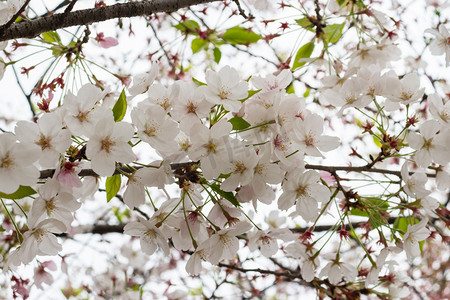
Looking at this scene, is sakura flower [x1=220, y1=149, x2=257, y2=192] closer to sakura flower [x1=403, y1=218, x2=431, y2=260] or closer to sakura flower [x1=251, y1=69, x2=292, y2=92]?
sakura flower [x1=251, y1=69, x2=292, y2=92]

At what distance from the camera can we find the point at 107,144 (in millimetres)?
1188

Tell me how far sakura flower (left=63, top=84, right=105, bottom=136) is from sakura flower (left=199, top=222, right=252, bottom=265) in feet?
1.61

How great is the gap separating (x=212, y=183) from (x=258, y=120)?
249mm

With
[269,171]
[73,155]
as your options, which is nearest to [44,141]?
[73,155]

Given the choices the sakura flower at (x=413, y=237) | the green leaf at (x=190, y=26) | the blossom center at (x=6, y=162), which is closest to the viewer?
the blossom center at (x=6, y=162)

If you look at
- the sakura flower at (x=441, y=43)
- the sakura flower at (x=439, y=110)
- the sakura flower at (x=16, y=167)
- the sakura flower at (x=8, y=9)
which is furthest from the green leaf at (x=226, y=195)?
the sakura flower at (x=441, y=43)

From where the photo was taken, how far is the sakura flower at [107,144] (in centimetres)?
118

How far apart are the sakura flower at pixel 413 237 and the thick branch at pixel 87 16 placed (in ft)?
3.58

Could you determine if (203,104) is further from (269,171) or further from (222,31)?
(222,31)

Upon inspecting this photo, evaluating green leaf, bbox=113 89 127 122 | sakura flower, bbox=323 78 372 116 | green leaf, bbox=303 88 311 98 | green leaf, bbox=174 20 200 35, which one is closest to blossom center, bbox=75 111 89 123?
green leaf, bbox=113 89 127 122

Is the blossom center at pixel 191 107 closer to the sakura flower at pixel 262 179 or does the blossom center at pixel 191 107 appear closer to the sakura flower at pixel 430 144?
the sakura flower at pixel 262 179

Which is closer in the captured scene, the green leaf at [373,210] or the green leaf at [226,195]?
the green leaf at [226,195]

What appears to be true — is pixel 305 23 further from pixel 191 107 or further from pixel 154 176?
pixel 154 176

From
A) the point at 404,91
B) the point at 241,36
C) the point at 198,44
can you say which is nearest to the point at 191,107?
the point at 404,91
